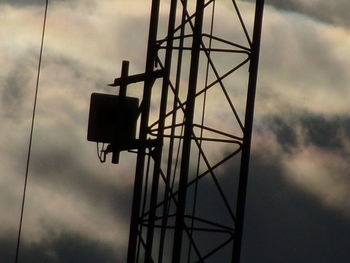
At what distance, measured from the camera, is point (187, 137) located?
15.3 meters

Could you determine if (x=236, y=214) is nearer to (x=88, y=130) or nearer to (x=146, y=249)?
(x=146, y=249)

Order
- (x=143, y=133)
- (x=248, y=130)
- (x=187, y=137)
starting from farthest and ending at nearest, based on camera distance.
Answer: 1. (x=143, y=133)
2. (x=248, y=130)
3. (x=187, y=137)

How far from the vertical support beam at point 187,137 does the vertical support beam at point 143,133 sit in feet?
2.81

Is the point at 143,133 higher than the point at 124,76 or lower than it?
lower

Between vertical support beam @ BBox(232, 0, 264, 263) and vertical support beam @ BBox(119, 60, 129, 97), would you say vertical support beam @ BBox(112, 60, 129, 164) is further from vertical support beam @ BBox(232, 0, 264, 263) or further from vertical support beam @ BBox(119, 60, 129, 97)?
vertical support beam @ BBox(232, 0, 264, 263)

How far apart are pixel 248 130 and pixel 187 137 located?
950 millimetres

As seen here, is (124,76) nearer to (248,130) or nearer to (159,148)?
(159,148)

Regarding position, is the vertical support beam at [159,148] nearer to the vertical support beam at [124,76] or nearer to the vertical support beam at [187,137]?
the vertical support beam at [187,137]

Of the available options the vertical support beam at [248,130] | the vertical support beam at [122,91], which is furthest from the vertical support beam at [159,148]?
the vertical support beam at [248,130]

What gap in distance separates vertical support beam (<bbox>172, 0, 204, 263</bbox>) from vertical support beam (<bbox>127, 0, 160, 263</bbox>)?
86 centimetres

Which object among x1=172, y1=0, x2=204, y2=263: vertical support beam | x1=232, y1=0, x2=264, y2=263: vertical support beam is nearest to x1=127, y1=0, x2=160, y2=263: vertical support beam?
x1=172, y1=0, x2=204, y2=263: vertical support beam

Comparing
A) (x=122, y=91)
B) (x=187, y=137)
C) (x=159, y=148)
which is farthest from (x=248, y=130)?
(x=122, y=91)

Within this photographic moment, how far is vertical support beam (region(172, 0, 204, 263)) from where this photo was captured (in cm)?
1513

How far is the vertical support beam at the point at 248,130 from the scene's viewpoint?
15586mm
